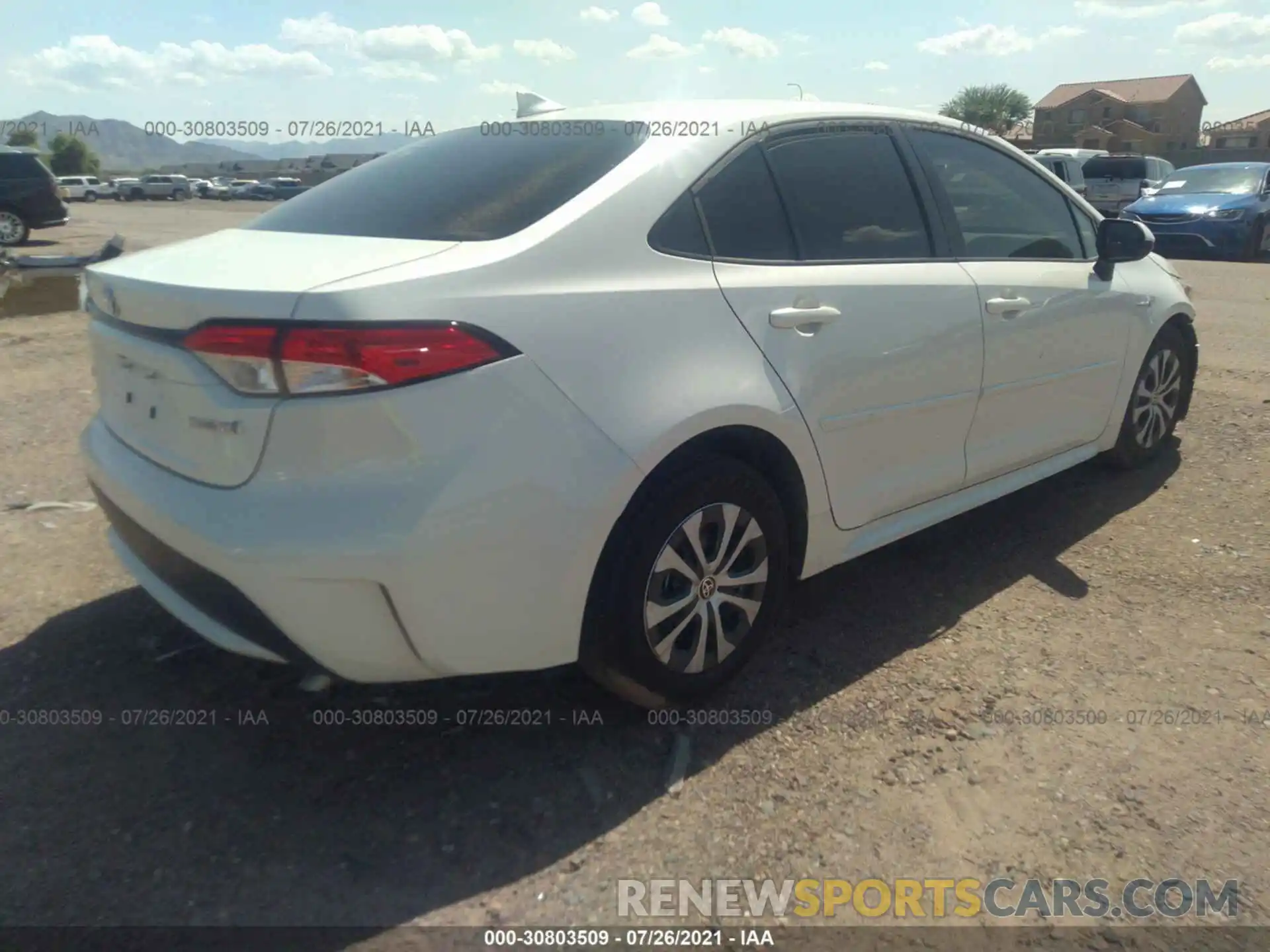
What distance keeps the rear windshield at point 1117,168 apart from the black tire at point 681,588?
21.3 metres

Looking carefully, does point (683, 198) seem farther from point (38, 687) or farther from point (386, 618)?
point (38, 687)

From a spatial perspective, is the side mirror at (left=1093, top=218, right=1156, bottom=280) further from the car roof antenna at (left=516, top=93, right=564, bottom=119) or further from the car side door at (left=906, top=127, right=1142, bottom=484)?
the car roof antenna at (left=516, top=93, right=564, bottom=119)

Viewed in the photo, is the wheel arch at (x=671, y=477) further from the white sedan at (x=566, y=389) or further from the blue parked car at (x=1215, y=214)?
the blue parked car at (x=1215, y=214)

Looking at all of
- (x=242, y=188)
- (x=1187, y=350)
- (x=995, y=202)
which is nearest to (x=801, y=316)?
(x=995, y=202)

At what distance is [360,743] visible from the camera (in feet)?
8.68

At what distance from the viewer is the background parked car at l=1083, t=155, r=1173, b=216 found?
20.2 metres

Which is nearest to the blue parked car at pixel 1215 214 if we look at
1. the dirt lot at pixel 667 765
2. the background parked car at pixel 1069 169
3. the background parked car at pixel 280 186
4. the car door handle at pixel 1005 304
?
the background parked car at pixel 1069 169

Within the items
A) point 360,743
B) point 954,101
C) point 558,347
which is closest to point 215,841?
point 360,743

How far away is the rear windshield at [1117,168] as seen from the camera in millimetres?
20531

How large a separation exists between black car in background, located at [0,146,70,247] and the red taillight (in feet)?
56.4

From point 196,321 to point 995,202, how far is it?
2897 millimetres

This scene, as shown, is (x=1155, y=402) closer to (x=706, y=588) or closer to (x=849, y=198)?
(x=849, y=198)

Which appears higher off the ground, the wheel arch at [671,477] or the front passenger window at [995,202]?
the front passenger window at [995,202]

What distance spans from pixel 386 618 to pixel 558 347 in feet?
2.36
